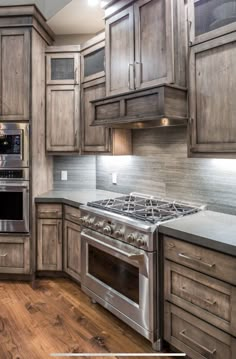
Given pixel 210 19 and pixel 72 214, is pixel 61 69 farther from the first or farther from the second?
pixel 210 19

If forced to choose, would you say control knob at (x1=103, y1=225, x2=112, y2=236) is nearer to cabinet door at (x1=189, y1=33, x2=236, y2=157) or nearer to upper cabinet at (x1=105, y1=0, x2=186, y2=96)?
cabinet door at (x1=189, y1=33, x2=236, y2=157)

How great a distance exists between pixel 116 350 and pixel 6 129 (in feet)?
7.45

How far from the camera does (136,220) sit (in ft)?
6.59

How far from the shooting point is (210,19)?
1.89m

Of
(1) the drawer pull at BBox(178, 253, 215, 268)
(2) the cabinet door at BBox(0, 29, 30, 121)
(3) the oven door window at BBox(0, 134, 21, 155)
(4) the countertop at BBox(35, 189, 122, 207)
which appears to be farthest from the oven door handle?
(2) the cabinet door at BBox(0, 29, 30, 121)

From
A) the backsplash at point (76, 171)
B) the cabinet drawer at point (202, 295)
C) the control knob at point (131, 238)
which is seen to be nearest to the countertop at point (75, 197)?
the backsplash at point (76, 171)

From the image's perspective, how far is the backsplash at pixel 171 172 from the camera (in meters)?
2.18

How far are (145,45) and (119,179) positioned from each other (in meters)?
1.42

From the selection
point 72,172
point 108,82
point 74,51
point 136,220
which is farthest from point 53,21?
point 136,220

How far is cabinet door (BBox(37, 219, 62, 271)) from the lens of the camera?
2.94 metres

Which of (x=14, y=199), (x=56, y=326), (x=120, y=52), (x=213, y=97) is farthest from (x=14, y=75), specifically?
(x=56, y=326)

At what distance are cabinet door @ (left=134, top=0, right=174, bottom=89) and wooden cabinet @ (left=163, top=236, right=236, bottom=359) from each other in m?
1.23

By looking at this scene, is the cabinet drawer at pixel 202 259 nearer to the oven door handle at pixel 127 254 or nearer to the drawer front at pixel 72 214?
the oven door handle at pixel 127 254

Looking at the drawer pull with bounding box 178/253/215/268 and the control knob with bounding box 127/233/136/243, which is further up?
the control knob with bounding box 127/233/136/243
